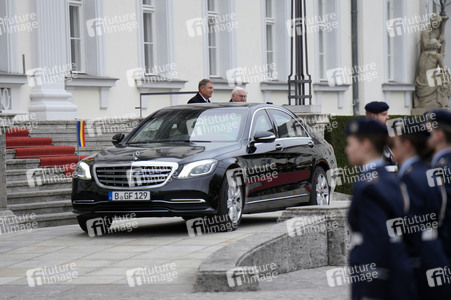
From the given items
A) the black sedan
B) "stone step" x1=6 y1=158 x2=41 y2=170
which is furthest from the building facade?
the black sedan

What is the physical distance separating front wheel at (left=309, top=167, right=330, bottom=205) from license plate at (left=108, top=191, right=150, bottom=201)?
3264mm

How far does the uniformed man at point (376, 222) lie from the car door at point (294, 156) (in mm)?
9206

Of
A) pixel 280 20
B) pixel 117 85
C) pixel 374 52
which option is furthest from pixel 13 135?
pixel 374 52

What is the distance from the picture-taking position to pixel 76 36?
70.9 feet

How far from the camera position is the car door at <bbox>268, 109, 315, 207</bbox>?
14625 millimetres

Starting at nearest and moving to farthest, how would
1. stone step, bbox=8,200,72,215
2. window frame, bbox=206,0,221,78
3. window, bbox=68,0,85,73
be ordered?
stone step, bbox=8,200,72,215, window, bbox=68,0,85,73, window frame, bbox=206,0,221,78

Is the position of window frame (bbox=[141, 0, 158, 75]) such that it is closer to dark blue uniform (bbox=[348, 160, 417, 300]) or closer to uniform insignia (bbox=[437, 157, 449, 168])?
uniform insignia (bbox=[437, 157, 449, 168])

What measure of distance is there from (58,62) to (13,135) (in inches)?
102

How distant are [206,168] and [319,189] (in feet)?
9.87

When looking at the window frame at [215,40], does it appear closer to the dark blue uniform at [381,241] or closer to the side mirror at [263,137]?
the side mirror at [263,137]

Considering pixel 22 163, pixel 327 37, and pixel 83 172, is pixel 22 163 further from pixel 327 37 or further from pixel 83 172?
pixel 327 37

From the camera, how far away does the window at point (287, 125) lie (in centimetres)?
1494

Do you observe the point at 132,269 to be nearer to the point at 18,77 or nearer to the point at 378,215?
the point at 378,215

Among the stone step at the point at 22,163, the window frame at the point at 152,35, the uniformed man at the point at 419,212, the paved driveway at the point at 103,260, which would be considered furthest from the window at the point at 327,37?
the uniformed man at the point at 419,212
